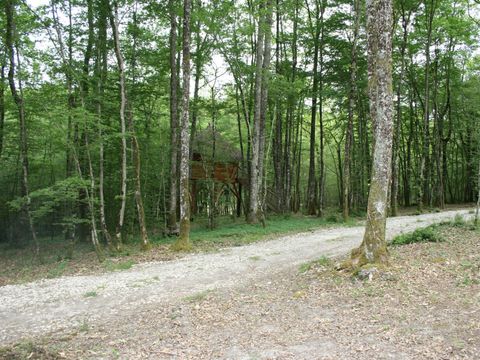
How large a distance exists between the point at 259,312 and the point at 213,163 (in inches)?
496

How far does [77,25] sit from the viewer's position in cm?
1630

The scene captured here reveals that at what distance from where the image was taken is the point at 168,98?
1872cm

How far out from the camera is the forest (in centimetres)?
1287

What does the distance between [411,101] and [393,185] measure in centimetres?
1019

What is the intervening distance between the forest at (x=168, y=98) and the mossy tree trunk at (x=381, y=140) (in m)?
2.24

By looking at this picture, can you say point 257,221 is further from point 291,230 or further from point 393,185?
point 393,185

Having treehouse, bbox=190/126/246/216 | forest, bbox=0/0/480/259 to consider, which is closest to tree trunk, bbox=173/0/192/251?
forest, bbox=0/0/480/259

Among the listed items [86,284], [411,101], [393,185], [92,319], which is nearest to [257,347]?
[92,319]

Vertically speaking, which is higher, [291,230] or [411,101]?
[411,101]

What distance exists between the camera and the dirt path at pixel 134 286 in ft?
21.2

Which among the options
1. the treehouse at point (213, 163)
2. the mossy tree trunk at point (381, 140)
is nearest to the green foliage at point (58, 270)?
the treehouse at point (213, 163)

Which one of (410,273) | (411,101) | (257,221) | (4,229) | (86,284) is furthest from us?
(411,101)

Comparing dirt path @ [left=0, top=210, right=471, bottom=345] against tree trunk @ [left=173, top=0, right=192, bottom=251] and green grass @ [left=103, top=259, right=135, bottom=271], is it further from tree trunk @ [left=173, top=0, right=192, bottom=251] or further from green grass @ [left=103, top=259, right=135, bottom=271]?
tree trunk @ [left=173, top=0, right=192, bottom=251]

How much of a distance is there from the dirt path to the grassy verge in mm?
1101
